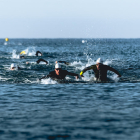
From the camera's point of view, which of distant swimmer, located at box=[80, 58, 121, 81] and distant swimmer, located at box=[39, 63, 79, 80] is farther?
distant swimmer, located at box=[39, 63, 79, 80]

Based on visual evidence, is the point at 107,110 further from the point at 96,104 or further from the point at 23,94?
the point at 23,94

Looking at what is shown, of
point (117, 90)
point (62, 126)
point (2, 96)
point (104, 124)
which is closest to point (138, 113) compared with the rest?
point (104, 124)

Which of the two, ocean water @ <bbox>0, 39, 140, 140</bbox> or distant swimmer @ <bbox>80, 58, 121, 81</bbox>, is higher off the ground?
distant swimmer @ <bbox>80, 58, 121, 81</bbox>

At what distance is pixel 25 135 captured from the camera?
9.93m

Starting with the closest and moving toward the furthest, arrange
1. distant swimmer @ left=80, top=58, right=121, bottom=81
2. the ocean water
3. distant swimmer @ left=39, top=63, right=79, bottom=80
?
the ocean water → distant swimmer @ left=80, top=58, right=121, bottom=81 → distant swimmer @ left=39, top=63, right=79, bottom=80

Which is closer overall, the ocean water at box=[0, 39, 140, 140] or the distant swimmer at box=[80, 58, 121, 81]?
the ocean water at box=[0, 39, 140, 140]

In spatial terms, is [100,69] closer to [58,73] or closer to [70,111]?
[58,73]

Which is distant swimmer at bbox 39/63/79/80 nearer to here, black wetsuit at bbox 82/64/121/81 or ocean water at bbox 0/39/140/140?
ocean water at bbox 0/39/140/140

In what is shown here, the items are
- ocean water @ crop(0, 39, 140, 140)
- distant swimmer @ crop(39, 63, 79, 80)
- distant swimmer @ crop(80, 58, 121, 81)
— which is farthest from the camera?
distant swimmer @ crop(39, 63, 79, 80)

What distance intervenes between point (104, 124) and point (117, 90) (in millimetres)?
7517

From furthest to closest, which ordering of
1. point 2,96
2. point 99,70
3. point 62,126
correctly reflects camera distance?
point 99,70
point 2,96
point 62,126

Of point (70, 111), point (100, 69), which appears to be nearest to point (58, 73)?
point (100, 69)

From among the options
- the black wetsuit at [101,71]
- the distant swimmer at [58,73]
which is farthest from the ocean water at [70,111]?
the black wetsuit at [101,71]

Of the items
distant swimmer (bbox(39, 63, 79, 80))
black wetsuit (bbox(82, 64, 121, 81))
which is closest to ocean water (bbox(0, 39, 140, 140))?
distant swimmer (bbox(39, 63, 79, 80))
